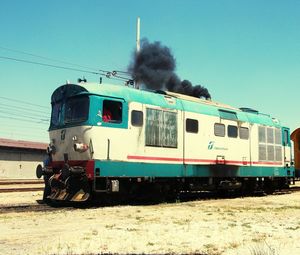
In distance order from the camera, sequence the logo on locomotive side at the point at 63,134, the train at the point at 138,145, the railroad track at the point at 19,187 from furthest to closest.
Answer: the railroad track at the point at 19,187
the logo on locomotive side at the point at 63,134
the train at the point at 138,145

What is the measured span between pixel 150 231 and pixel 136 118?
584 cm

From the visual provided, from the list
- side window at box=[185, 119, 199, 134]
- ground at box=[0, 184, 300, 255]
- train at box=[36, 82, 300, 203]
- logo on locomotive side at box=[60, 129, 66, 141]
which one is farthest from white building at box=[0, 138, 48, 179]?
ground at box=[0, 184, 300, 255]

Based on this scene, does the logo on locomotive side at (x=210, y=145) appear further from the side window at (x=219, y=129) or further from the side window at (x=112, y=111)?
the side window at (x=112, y=111)

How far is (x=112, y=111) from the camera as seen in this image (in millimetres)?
13375

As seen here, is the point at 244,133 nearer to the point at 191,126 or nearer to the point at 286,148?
the point at 191,126

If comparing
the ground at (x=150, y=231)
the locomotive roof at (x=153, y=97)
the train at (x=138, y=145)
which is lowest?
the ground at (x=150, y=231)

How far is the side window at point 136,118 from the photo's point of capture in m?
13.9

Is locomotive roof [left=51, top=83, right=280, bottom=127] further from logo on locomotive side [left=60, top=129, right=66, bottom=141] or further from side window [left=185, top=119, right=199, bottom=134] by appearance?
logo on locomotive side [left=60, top=129, right=66, bottom=141]

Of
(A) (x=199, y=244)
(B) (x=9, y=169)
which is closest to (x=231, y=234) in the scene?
(A) (x=199, y=244)

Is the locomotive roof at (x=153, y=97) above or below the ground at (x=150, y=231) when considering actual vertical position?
above

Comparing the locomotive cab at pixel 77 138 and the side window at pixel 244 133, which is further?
the side window at pixel 244 133

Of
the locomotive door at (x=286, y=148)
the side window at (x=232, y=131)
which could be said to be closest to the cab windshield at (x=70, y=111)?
the side window at (x=232, y=131)

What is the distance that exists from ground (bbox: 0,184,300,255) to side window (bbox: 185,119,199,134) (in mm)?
4066

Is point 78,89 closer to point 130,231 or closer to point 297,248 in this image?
point 130,231
